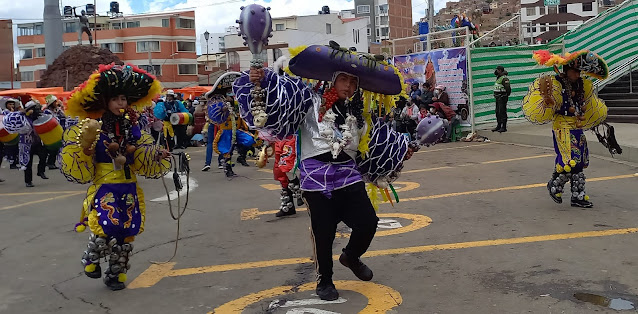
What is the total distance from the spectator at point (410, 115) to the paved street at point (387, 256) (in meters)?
6.82

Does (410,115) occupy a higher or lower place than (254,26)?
lower

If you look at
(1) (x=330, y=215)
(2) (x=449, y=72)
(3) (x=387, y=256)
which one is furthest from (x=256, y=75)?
(2) (x=449, y=72)

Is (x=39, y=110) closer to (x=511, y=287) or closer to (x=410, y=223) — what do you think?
(x=410, y=223)

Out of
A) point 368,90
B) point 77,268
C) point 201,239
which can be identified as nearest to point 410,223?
point 201,239

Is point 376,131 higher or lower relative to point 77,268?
higher

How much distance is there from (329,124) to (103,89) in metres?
1.93

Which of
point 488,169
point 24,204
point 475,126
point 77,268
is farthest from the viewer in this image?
point 475,126

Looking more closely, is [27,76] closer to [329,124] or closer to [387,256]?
[387,256]

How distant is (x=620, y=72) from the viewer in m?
18.9

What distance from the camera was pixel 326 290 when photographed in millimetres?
4809

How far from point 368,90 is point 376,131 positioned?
0.33 metres

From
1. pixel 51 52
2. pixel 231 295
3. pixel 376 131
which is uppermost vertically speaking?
pixel 51 52

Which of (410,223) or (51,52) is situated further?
(51,52)

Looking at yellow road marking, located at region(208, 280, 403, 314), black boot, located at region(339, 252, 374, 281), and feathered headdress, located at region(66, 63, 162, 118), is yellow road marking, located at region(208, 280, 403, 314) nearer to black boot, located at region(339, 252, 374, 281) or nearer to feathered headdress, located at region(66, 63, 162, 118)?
black boot, located at region(339, 252, 374, 281)
